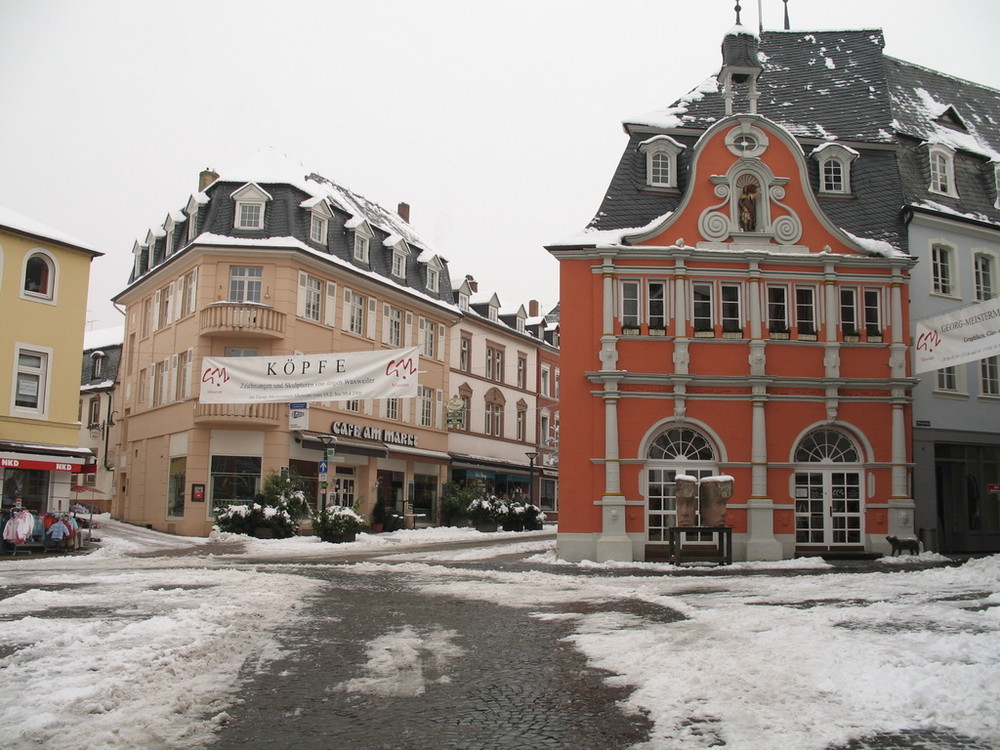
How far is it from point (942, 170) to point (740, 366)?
9577 mm

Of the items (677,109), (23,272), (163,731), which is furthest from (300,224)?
(163,731)

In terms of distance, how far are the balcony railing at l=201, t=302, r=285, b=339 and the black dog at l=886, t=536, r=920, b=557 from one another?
22.0 metres

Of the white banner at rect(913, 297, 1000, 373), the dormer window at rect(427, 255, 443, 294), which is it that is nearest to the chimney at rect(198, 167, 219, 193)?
the dormer window at rect(427, 255, 443, 294)

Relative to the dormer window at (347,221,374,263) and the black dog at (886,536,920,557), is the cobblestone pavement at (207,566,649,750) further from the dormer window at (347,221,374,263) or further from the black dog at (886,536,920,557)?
the dormer window at (347,221,374,263)

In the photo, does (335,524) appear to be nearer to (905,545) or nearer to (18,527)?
(18,527)

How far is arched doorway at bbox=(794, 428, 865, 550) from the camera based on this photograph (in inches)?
961

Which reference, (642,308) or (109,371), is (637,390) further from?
(109,371)

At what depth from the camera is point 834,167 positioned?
88.3 ft

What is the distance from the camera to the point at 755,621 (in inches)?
437

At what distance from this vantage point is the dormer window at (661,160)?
26.0 metres

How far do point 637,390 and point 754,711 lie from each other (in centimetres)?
1748

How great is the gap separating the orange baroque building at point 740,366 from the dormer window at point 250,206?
16272mm

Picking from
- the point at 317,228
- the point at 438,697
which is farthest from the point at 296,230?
the point at 438,697

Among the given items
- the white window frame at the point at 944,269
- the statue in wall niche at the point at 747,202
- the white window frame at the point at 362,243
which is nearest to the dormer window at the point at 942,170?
the white window frame at the point at 944,269
